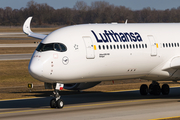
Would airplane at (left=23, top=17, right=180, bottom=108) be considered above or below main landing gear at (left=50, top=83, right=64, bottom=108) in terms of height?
above

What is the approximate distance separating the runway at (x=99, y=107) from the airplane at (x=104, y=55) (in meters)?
1.28

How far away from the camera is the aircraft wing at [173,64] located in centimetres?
2606

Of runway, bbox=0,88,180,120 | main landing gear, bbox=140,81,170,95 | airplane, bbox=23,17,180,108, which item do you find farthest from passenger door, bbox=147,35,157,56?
main landing gear, bbox=140,81,170,95

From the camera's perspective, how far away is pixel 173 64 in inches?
1038

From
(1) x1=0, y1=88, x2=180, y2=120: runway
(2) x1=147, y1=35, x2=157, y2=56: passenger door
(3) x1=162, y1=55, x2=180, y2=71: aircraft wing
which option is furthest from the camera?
(3) x1=162, y1=55, x2=180, y2=71: aircraft wing

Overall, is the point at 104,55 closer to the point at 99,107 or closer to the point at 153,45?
the point at 99,107

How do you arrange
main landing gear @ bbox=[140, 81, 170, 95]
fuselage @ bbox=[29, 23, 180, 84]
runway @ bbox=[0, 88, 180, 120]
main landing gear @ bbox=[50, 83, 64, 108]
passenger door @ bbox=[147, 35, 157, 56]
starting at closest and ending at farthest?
runway @ bbox=[0, 88, 180, 120], fuselage @ bbox=[29, 23, 180, 84], main landing gear @ bbox=[50, 83, 64, 108], passenger door @ bbox=[147, 35, 157, 56], main landing gear @ bbox=[140, 81, 170, 95]

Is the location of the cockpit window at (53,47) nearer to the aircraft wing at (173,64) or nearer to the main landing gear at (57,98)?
the main landing gear at (57,98)

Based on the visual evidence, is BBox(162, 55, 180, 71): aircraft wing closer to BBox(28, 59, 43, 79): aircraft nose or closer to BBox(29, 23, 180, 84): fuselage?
BBox(29, 23, 180, 84): fuselage

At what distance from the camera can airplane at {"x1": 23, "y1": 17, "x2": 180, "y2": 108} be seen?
21.9 m

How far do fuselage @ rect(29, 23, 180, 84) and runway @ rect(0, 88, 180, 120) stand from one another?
1763 millimetres

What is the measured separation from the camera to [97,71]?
76.7 ft

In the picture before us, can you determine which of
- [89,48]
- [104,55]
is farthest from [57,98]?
[104,55]

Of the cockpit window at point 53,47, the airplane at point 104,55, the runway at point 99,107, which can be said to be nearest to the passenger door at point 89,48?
the airplane at point 104,55
